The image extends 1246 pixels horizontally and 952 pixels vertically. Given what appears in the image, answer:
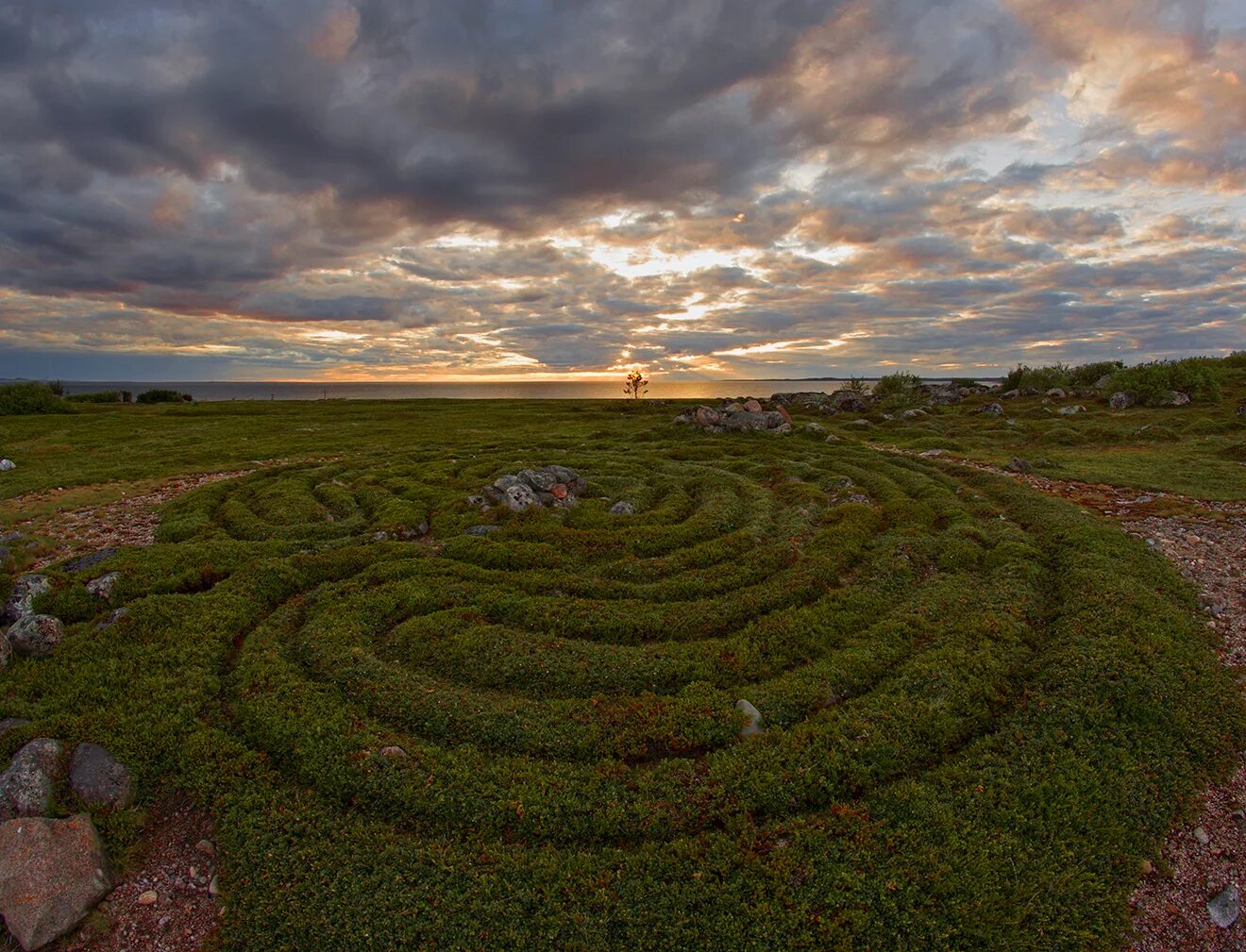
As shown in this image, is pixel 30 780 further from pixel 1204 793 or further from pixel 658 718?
pixel 1204 793

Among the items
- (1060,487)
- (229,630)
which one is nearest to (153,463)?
(229,630)

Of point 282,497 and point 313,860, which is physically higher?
point 282,497

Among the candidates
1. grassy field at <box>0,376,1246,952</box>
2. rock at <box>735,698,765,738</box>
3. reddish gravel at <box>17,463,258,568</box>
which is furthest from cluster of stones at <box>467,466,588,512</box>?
rock at <box>735,698,765,738</box>

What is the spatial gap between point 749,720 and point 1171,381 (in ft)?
234

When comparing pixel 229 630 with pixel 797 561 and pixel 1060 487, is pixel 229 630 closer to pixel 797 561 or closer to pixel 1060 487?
pixel 797 561

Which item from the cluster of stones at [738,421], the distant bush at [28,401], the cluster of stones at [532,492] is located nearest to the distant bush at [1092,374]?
the cluster of stones at [738,421]

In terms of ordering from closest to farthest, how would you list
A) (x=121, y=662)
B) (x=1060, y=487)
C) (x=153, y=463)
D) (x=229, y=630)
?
(x=121, y=662)
(x=229, y=630)
(x=1060, y=487)
(x=153, y=463)

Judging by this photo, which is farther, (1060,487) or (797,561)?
(1060,487)

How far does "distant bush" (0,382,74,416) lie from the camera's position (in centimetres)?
6625

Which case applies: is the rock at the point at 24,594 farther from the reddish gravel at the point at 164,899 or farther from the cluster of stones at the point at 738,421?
the cluster of stones at the point at 738,421

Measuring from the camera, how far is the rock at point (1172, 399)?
56.0 meters

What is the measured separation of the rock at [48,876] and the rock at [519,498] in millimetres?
16418

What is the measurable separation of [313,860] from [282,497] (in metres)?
21.9

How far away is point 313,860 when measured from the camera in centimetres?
871
